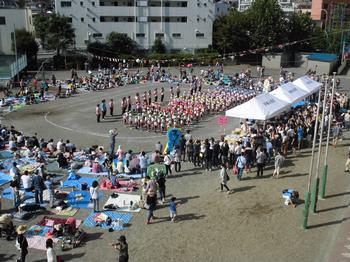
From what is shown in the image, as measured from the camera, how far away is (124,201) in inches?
727

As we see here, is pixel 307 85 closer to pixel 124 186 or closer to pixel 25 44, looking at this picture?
pixel 124 186

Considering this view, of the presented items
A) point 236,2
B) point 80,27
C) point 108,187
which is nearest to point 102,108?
point 108,187

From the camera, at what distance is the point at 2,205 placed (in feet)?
60.4

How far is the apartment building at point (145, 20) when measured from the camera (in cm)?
6347

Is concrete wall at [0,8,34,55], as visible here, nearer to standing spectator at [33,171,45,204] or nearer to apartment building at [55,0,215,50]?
apartment building at [55,0,215,50]

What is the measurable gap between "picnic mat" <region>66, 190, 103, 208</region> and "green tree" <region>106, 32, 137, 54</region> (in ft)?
146

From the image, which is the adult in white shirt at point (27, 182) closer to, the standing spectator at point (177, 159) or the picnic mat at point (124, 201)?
the picnic mat at point (124, 201)

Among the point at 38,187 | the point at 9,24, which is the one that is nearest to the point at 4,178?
the point at 38,187

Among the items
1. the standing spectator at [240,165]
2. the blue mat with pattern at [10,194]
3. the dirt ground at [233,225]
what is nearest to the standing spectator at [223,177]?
the dirt ground at [233,225]

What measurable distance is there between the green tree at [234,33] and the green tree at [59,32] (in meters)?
22.4

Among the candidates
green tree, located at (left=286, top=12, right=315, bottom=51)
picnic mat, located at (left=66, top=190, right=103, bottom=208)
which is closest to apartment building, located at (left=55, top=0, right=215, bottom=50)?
green tree, located at (left=286, top=12, right=315, bottom=51)

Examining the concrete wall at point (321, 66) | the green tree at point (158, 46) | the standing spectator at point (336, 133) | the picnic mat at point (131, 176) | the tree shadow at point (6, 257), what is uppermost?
the green tree at point (158, 46)

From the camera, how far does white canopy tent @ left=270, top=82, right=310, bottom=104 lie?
2806cm

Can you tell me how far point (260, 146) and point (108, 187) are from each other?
794 cm
